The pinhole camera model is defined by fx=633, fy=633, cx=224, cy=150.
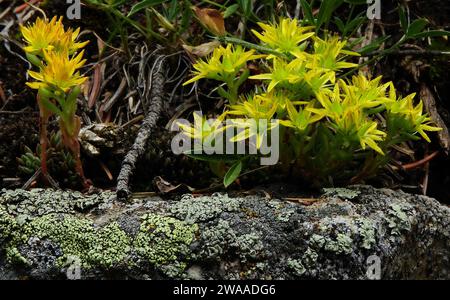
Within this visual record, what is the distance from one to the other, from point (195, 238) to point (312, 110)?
0.52m

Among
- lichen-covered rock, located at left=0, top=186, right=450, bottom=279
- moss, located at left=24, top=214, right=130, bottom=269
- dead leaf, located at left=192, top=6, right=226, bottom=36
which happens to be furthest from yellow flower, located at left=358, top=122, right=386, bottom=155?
moss, located at left=24, top=214, right=130, bottom=269

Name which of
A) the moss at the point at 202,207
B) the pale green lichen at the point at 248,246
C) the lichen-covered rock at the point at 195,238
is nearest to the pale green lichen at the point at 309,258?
the lichen-covered rock at the point at 195,238

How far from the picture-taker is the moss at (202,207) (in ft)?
6.34

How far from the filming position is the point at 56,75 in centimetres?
194

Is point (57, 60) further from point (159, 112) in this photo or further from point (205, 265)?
point (205, 265)

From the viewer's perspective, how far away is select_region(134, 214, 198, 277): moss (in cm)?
184

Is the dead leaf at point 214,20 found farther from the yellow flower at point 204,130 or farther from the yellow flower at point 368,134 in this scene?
the yellow flower at point 368,134

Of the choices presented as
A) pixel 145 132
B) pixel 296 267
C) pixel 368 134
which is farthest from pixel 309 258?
pixel 145 132

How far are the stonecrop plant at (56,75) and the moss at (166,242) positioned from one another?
433mm

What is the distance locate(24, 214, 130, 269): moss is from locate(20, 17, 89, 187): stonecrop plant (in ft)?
0.95

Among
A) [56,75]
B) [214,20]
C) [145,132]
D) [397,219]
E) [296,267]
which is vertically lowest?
[296,267]

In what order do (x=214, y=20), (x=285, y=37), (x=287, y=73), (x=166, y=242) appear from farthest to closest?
1. (x=214, y=20)
2. (x=285, y=37)
3. (x=287, y=73)
4. (x=166, y=242)

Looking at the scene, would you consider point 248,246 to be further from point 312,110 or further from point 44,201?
point 44,201

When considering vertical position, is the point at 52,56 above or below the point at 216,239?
above
